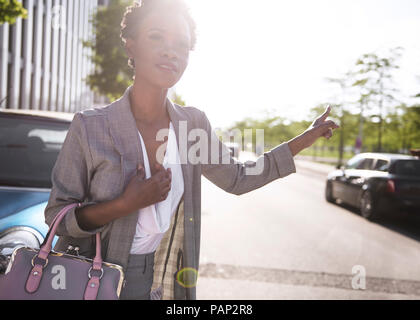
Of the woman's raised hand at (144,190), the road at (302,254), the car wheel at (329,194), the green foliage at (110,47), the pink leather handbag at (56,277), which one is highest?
the green foliage at (110,47)

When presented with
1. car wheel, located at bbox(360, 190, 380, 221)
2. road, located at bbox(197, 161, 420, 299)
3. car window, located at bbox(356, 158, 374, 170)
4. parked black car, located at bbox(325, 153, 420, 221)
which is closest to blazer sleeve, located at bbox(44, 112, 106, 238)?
road, located at bbox(197, 161, 420, 299)

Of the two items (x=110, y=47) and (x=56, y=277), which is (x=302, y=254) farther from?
(x=110, y=47)

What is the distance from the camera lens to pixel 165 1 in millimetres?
1467

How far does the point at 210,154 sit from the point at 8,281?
0.84m

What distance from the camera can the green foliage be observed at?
20531mm

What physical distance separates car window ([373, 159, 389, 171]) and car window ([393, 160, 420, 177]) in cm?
21

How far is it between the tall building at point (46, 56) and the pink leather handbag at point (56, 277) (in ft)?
56.5

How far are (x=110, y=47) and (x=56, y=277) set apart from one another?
834 inches

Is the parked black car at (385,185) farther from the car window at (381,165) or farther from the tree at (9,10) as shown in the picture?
the tree at (9,10)

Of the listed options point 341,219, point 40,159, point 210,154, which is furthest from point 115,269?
point 341,219

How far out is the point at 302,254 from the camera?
5.52m

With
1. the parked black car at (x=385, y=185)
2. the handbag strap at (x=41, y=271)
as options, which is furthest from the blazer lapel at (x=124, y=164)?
the parked black car at (x=385, y=185)

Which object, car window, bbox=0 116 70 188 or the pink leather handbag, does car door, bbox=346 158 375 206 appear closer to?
car window, bbox=0 116 70 188

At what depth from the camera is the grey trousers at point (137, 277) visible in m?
1.39
